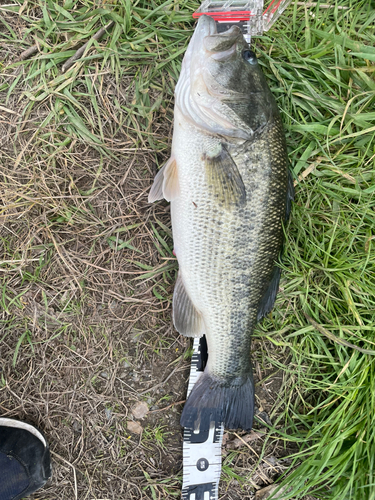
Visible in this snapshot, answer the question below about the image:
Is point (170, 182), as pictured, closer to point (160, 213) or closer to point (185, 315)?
point (160, 213)

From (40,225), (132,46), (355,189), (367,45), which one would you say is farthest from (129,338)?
(367,45)

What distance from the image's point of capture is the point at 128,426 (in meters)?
2.34

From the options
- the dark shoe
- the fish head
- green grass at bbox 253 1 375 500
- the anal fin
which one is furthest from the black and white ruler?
the fish head

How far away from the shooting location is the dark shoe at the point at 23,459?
226 centimetres

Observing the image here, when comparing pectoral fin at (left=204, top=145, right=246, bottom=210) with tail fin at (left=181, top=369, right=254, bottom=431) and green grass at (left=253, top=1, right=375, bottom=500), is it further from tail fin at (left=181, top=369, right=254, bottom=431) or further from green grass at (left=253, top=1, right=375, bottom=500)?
tail fin at (left=181, top=369, right=254, bottom=431)

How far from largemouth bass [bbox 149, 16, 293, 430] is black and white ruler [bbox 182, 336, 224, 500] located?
34 cm

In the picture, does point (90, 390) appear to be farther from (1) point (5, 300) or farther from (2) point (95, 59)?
(2) point (95, 59)

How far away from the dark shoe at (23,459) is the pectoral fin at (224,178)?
7.04 feet

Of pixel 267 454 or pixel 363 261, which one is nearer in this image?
pixel 363 261

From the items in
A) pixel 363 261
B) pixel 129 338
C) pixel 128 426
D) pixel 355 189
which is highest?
pixel 355 189

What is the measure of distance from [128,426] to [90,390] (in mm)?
390

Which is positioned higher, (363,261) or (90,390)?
(363,261)

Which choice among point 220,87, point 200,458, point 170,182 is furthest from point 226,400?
point 220,87

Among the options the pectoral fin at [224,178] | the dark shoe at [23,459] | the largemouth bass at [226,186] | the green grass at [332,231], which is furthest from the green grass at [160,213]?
the pectoral fin at [224,178]
